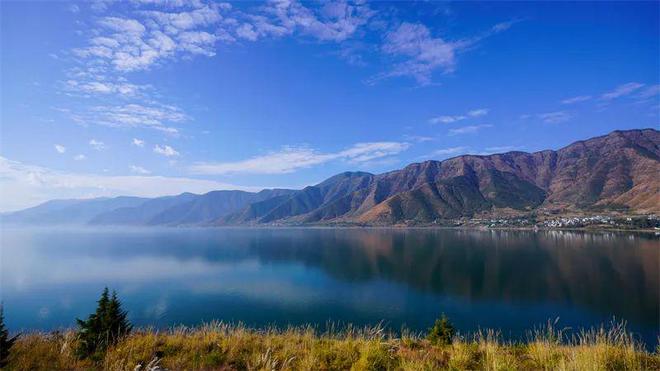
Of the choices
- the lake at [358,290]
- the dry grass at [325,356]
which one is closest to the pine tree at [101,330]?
the dry grass at [325,356]

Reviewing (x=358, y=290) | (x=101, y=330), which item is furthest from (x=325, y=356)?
(x=358, y=290)

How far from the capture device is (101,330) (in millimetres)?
12680

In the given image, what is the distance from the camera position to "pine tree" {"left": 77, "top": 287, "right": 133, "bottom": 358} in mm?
11484

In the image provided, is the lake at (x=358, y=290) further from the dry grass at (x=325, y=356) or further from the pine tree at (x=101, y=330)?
the dry grass at (x=325, y=356)

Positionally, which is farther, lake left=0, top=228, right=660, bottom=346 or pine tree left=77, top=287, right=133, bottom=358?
lake left=0, top=228, right=660, bottom=346

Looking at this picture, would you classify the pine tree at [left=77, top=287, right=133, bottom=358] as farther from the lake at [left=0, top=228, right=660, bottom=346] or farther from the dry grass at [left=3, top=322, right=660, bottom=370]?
the lake at [left=0, top=228, right=660, bottom=346]

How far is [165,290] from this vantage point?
60.9m

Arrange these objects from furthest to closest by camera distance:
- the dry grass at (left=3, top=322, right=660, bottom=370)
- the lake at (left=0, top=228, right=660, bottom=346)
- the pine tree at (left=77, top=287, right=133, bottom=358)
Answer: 1. the lake at (left=0, top=228, right=660, bottom=346)
2. the pine tree at (left=77, top=287, right=133, bottom=358)
3. the dry grass at (left=3, top=322, right=660, bottom=370)

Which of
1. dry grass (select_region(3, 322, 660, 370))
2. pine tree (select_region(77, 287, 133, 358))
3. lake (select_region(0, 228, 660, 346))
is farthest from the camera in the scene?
lake (select_region(0, 228, 660, 346))

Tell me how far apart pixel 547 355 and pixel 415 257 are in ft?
325

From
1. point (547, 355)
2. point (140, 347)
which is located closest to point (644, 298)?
point (547, 355)

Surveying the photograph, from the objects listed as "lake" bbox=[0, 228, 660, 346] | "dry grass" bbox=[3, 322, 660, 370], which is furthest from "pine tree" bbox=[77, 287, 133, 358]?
"lake" bbox=[0, 228, 660, 346]

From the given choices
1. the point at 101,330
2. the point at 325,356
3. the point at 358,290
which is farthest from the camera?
the point at 358,290

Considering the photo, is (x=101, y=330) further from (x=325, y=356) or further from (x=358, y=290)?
(x=358, y=290)
